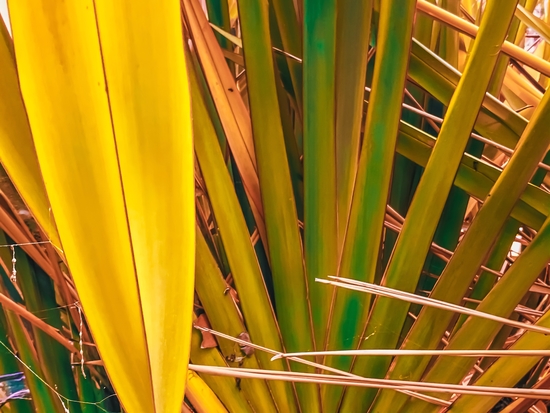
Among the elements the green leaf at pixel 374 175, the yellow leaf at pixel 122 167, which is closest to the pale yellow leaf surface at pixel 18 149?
the yellow leaf at pixel 122 167

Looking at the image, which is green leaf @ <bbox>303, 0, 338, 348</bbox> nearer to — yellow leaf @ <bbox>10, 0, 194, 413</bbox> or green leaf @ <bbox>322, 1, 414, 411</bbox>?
green leaf @ <bbox>322, 1, 414, 411</bbox>

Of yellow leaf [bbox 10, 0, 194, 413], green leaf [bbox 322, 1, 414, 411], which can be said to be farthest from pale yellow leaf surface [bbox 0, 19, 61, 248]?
green leaf [bbox 322, 1, 414, 411]

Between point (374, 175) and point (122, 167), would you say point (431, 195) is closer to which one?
point (374, 175)

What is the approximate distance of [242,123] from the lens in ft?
1.05

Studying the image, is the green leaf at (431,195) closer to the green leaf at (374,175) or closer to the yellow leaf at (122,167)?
the green leaf at (374,175)

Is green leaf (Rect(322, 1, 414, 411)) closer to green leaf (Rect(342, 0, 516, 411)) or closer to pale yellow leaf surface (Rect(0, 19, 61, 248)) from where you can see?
green leaf (Rect(342, 0, 516, 411))

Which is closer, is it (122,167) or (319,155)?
(122,167)

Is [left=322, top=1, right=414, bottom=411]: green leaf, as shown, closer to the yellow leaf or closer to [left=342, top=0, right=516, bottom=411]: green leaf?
[left=342, top=0, right=516, bottom=411]: green leaf

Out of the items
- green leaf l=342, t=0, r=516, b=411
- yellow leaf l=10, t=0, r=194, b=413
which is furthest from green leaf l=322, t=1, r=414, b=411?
yellow leaf l=10, t=0, r=194, b=413

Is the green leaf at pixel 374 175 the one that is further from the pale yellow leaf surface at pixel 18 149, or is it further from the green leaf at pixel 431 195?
the pale yellow leaf surface at pixel 18 149

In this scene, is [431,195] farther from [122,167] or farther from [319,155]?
[122,167]

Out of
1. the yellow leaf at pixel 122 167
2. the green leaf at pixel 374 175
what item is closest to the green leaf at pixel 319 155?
the green leaf at pixel 374 175

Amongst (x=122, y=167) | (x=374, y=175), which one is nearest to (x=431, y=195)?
(x=374, y=175)

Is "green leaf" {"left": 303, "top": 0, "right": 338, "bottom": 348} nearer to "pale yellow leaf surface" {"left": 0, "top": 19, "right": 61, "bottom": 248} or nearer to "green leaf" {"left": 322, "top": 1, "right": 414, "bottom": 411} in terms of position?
"green leaf" {"left": 322, "top": 1, "right": 414, "bottom": 411}
